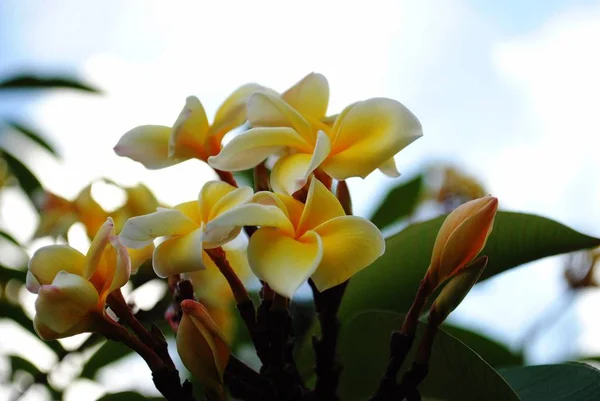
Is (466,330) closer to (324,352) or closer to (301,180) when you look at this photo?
(324,352)

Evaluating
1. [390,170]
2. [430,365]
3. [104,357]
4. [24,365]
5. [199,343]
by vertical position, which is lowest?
[24,365]

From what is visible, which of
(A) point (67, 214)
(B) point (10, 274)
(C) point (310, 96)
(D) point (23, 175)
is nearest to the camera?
(C) point (310, 96)

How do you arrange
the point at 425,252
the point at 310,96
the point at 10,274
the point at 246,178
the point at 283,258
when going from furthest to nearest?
the point at 246,178
the point at 10,274
the point at 425,252
the point at 310,96
the point at 283,258

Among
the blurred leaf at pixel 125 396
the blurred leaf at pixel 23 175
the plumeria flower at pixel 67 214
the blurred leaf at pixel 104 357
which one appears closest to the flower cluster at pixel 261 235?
the blurred leaf at pixel 125 396

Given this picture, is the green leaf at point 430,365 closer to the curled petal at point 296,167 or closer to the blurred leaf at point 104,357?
the curled petal at point 296,167

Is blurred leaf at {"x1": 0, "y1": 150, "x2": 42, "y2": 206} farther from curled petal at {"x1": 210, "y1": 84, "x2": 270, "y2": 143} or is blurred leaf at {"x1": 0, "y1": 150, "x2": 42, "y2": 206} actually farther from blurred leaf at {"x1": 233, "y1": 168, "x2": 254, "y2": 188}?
curled petal at {"x1": 210, "y1": 84, "x2": 270, "y2": 143}

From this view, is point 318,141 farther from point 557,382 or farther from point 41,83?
point 41,83

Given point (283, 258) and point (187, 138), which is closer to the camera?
point (283, 258)

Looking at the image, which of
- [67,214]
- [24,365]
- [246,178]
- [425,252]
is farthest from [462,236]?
[24,365]
